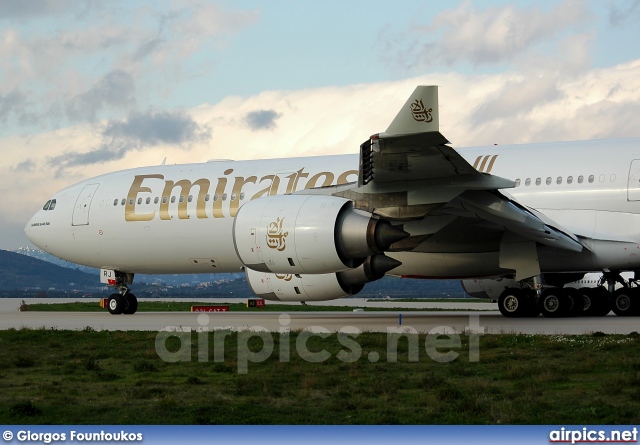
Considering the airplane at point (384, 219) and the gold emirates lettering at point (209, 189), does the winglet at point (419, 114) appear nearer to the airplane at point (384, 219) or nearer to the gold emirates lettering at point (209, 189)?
the airplane at point (384, 219)

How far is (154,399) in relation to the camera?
9367 millimetres

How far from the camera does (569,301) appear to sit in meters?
20.4

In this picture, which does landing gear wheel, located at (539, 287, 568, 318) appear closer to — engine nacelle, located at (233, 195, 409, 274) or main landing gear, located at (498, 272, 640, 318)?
main landing gear, located at (498, 272, 640, 318)

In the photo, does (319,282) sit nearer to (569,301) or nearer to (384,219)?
(384,219)

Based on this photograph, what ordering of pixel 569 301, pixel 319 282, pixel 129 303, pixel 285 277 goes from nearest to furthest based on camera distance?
pixel 319 282 < pixel 285 277 < pixel 569 301 < pixel 129 303

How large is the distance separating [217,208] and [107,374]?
1148 centimetres

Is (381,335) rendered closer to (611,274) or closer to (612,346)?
(612,346)

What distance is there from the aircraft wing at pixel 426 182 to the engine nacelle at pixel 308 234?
0.57m

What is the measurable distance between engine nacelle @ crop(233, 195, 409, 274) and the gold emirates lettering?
12.9 ft

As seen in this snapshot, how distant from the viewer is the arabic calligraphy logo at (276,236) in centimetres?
1689

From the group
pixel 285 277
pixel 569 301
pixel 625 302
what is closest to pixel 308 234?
pixel 285 277

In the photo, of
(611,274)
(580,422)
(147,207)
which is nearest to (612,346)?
(580,422)

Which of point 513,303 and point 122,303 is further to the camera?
point 122,303

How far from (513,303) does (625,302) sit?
3.08 metres
